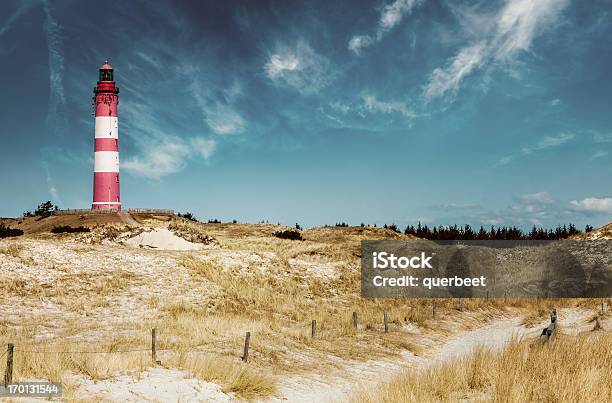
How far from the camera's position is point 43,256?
1359 inches

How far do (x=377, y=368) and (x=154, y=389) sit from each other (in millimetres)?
8438

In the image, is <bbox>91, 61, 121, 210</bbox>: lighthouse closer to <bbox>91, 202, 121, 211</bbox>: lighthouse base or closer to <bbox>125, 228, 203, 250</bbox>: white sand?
<bbox>91, 202, 121, 211</bbox>: lighthouse base

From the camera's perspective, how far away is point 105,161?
5834 centimetres

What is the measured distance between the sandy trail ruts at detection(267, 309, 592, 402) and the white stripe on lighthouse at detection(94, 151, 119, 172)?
44.6 meters

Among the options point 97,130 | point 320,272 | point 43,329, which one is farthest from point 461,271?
point 97,130

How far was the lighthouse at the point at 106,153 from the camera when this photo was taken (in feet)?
191

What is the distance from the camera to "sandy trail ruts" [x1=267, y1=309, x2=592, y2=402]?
13938 millimetres

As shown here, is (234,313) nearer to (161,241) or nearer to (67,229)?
(161,241)

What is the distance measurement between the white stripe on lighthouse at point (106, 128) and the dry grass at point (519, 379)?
5438cm

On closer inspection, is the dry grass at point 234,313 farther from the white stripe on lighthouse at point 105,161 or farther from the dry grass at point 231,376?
the white stripe on lighthouse at point 105,161

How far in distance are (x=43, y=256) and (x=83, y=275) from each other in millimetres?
4100

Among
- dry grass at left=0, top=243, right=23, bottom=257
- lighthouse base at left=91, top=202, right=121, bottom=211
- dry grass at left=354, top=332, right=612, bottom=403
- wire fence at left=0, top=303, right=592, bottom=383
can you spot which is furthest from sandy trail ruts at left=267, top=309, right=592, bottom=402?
lighthouse base at left=91, top=202, right=121, bottom=211

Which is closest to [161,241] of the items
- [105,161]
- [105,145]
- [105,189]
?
[105,189]

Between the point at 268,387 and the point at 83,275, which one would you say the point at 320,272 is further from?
the point at 268,387
